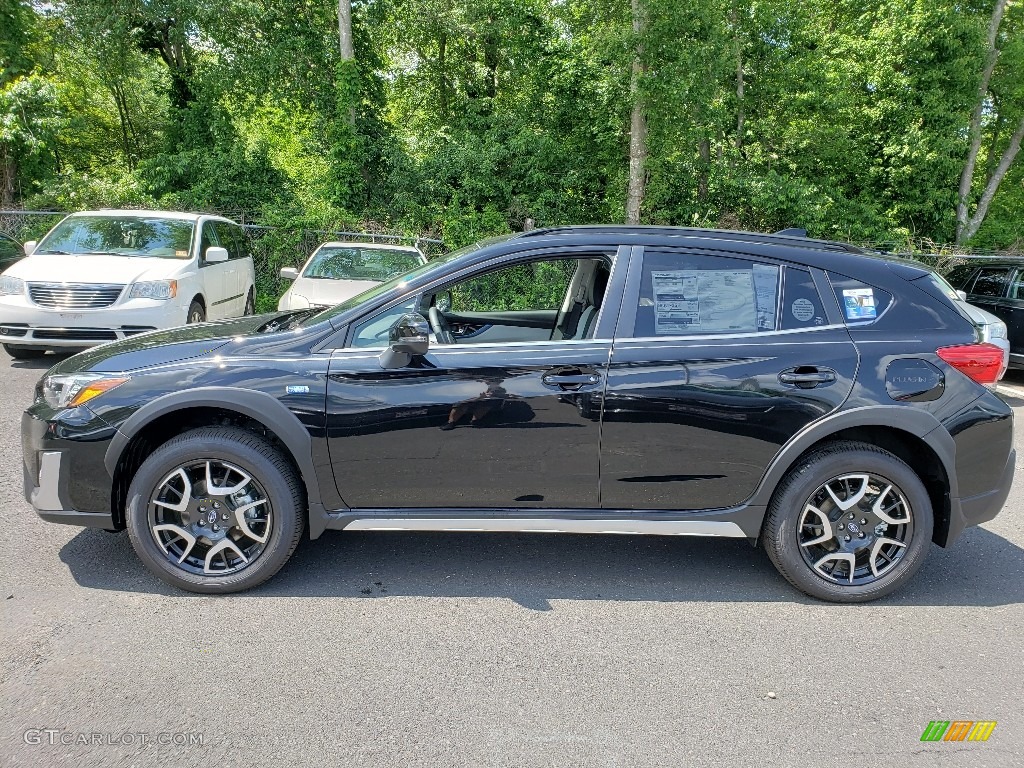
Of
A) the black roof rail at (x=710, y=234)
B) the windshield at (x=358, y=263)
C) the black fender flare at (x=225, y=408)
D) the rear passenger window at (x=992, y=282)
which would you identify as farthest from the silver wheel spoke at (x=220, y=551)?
the rear passenger window at (x=992, y=282)

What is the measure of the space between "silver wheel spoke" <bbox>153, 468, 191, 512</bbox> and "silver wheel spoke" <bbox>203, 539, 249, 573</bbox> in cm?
24

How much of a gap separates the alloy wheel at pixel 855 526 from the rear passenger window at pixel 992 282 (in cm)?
842

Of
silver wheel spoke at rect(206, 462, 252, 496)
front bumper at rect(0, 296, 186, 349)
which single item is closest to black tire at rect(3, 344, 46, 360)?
front bumper at rect(0, 296, 186, 349)

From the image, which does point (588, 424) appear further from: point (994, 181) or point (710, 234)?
point (994, 181)

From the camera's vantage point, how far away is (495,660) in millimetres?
3188

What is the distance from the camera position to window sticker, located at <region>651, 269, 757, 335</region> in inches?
147

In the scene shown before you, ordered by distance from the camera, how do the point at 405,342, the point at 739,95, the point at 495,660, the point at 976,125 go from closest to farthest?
the point at 495,660 < the point at 405,342 < the point at 739,95 < the point at 976,125

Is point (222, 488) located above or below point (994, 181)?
below

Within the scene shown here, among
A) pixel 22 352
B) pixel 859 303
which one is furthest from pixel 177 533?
pixel 22 352

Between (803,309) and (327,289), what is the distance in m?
7.03

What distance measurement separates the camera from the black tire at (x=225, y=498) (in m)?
3.56

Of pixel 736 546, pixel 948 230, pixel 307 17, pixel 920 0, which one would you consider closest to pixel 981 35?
pixel 920 0

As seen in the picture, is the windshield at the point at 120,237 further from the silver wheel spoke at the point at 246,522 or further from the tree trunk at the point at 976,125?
the tree trunk at the point at 976,125

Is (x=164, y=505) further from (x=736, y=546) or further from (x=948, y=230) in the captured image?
(x=948, y=230)
